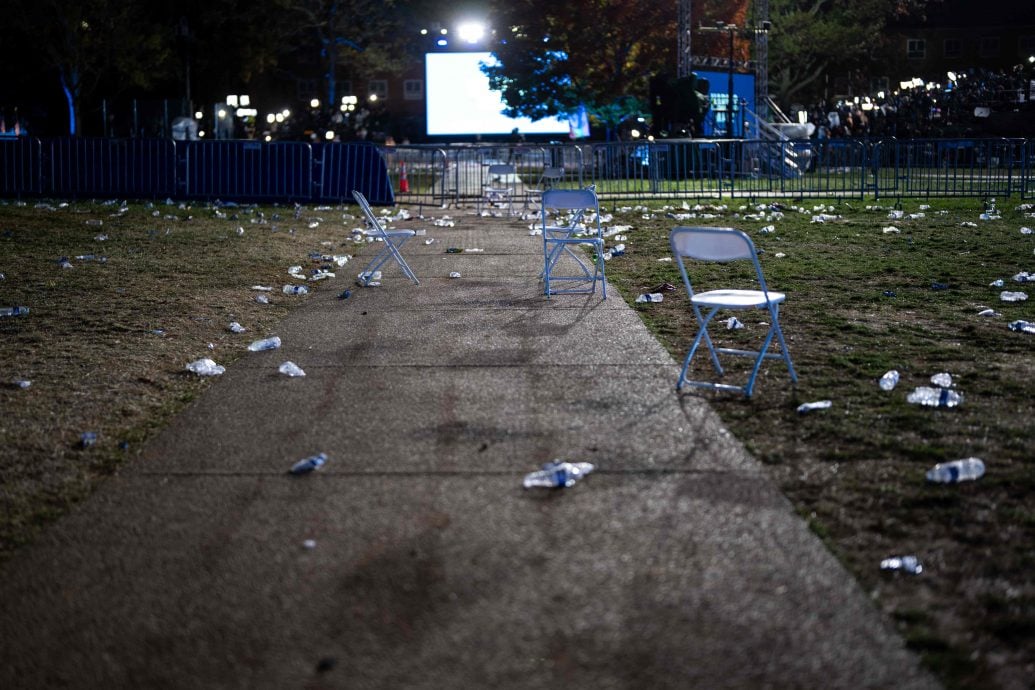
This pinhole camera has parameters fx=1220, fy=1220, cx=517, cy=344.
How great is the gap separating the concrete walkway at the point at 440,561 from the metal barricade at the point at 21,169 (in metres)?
19.3

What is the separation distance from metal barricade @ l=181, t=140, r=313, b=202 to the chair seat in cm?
1782

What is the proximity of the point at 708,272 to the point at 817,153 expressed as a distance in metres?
11.8

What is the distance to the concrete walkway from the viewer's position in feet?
11.6

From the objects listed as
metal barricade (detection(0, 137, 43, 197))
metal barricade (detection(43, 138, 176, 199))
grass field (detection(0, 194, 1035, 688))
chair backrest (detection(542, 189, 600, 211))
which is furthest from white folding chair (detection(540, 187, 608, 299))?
metal barricade (detection(0, 137, 43, 197))

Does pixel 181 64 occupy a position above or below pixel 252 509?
above

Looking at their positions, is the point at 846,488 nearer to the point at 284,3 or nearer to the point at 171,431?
the point at 171,431

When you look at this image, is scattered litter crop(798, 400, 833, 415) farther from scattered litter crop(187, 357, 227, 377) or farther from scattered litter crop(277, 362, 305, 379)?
scattered litter crop(187, 357, 227, 377)

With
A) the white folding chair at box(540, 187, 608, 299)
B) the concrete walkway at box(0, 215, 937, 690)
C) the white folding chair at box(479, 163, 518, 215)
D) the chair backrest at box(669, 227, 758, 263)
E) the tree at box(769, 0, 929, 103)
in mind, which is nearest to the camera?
the concrete walkway at box(0, 215, 937, 690)

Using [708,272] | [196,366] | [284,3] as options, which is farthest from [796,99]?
[196,366]

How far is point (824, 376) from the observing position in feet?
24.2

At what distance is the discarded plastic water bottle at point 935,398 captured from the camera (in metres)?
6.54

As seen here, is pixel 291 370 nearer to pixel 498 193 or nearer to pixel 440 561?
pixel 440 561

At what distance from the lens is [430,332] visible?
9.09 m

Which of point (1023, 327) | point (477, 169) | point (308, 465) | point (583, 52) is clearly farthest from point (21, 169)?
point (583, 52)
